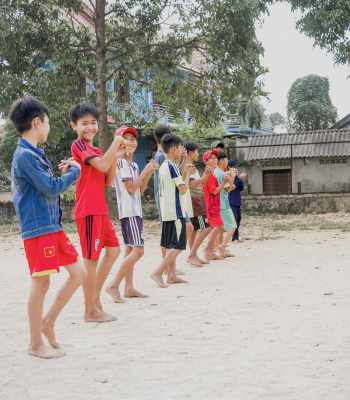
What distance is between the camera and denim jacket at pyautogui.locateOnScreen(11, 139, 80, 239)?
147 inches

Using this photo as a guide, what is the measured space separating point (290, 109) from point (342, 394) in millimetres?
39026

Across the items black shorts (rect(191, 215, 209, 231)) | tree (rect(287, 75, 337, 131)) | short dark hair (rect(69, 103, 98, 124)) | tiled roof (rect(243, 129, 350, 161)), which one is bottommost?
black shorts (rect(191, 215, 209, 231))

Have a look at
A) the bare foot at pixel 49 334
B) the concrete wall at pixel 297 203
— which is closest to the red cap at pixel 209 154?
the bare foot at pixel 49 334

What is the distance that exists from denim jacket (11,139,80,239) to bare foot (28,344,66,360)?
69cm

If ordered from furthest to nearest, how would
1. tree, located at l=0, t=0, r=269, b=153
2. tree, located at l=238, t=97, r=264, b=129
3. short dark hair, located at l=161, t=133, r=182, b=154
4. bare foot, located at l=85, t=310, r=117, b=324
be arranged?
1. tree, located at l=238, t=97, r=264, b=129
2. tree, located at l=0, t=0, r=269, b=153
3. short dark hair, located at l=161, t=133, r=182, b=154
4. bare foot, located at l=85, t=310, r=117, b=324

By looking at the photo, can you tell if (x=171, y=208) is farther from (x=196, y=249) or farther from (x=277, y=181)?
(x=277, y=181)

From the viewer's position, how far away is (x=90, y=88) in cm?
1733

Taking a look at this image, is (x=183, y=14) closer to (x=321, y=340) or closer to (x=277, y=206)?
(x=277, y=206)

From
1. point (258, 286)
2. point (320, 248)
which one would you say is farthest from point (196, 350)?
point (320, 248)

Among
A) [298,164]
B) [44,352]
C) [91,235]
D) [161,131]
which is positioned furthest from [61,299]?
[298,164]

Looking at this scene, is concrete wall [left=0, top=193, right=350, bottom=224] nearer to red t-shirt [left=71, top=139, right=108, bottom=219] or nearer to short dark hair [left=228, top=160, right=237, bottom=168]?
short dark hair [left=228, top=160, right=237, bottom=168]

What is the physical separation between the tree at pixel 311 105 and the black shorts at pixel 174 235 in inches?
1354

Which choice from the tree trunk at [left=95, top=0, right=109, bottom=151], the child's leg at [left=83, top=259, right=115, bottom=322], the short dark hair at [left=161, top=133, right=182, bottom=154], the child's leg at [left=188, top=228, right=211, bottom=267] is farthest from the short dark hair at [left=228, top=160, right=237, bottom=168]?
the tree trunk at [left=95, top=0, right=109, bottom=151]

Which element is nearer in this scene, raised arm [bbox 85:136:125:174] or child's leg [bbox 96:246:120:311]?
raised arm [bbox 85:136:125:174]
